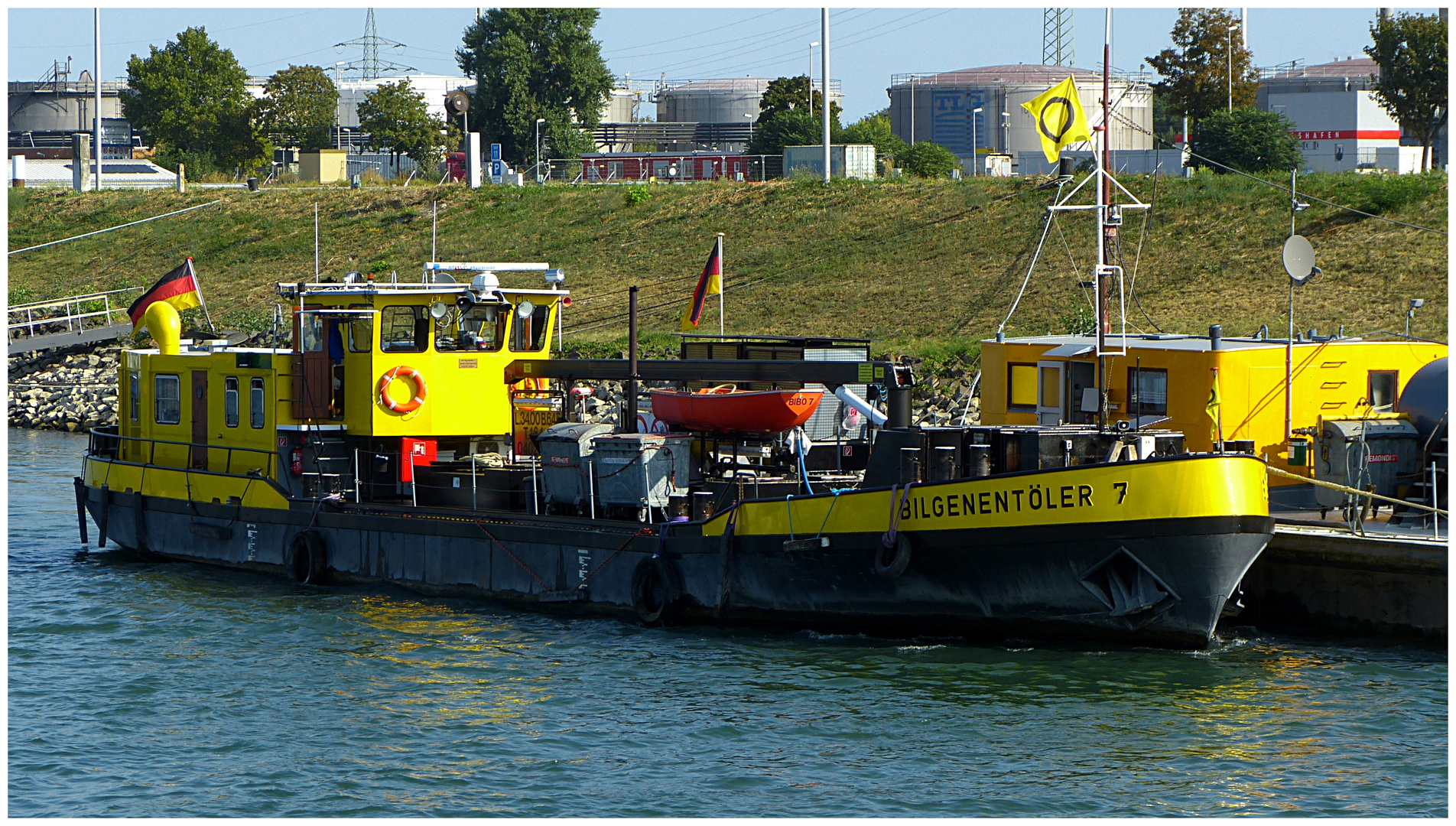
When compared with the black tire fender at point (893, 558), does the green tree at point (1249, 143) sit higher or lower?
higher

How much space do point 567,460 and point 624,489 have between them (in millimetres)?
977

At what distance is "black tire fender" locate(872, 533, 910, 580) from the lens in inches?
640

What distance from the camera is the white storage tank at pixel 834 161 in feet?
193

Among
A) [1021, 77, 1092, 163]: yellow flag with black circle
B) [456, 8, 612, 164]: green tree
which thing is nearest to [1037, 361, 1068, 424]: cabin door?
[1021, 77, 1092, 163]: yellow flag with black circle

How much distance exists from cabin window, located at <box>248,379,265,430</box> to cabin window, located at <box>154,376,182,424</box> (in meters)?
2.08

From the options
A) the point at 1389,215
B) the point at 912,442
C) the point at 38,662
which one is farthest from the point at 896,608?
the point at 1389,215

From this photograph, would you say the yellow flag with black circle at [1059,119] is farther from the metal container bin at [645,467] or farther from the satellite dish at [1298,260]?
the metal container bin at [645,467]

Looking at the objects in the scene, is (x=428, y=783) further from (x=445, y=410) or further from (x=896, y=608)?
(x=445, y=410)

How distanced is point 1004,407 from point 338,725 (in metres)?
13.0

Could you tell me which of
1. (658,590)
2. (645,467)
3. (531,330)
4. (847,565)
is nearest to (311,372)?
(531,330)

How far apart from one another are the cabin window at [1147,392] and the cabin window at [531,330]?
8395 mm

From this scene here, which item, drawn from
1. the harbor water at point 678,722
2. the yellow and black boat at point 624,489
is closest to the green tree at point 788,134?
the yellow and black boat at point 624,489

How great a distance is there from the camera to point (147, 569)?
23.0 metres

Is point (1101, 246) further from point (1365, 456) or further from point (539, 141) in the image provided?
point (539, 141)
